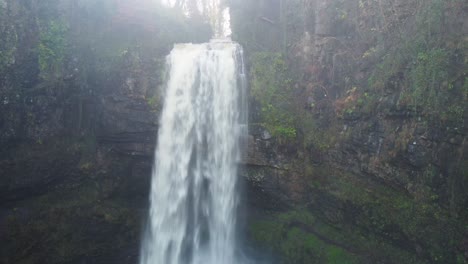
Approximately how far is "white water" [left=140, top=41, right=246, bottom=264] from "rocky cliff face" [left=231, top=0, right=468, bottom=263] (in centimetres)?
75

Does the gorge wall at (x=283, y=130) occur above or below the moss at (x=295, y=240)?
above

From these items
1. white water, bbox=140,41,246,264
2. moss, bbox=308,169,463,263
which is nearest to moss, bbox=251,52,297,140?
white water, bbox=140,41,246,264

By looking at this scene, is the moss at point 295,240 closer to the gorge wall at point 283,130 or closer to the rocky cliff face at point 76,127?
the gorge wall at point 283,130

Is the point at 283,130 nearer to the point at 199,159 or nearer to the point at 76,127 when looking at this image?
the point at 199,159

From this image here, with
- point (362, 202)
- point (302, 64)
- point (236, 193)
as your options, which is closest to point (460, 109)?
point (362, 202)

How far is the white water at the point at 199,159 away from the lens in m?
10.6

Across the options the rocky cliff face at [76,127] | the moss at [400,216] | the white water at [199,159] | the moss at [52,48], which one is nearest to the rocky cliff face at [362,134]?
the moss at [400,216]

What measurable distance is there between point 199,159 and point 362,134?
474 cm

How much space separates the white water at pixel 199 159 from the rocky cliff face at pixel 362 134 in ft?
2.47

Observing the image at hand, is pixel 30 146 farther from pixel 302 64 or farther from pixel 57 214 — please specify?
pixel 302 64

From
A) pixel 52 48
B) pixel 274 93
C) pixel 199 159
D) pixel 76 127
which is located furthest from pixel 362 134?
pixel 52 48

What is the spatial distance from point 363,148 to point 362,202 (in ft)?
4.51

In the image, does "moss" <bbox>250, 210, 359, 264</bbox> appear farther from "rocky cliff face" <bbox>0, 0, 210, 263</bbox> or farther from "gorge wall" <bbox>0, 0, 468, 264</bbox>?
"rocky cliff face" <bbox>0, 0, 210, 263</bbox>

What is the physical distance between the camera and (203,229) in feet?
35.7
